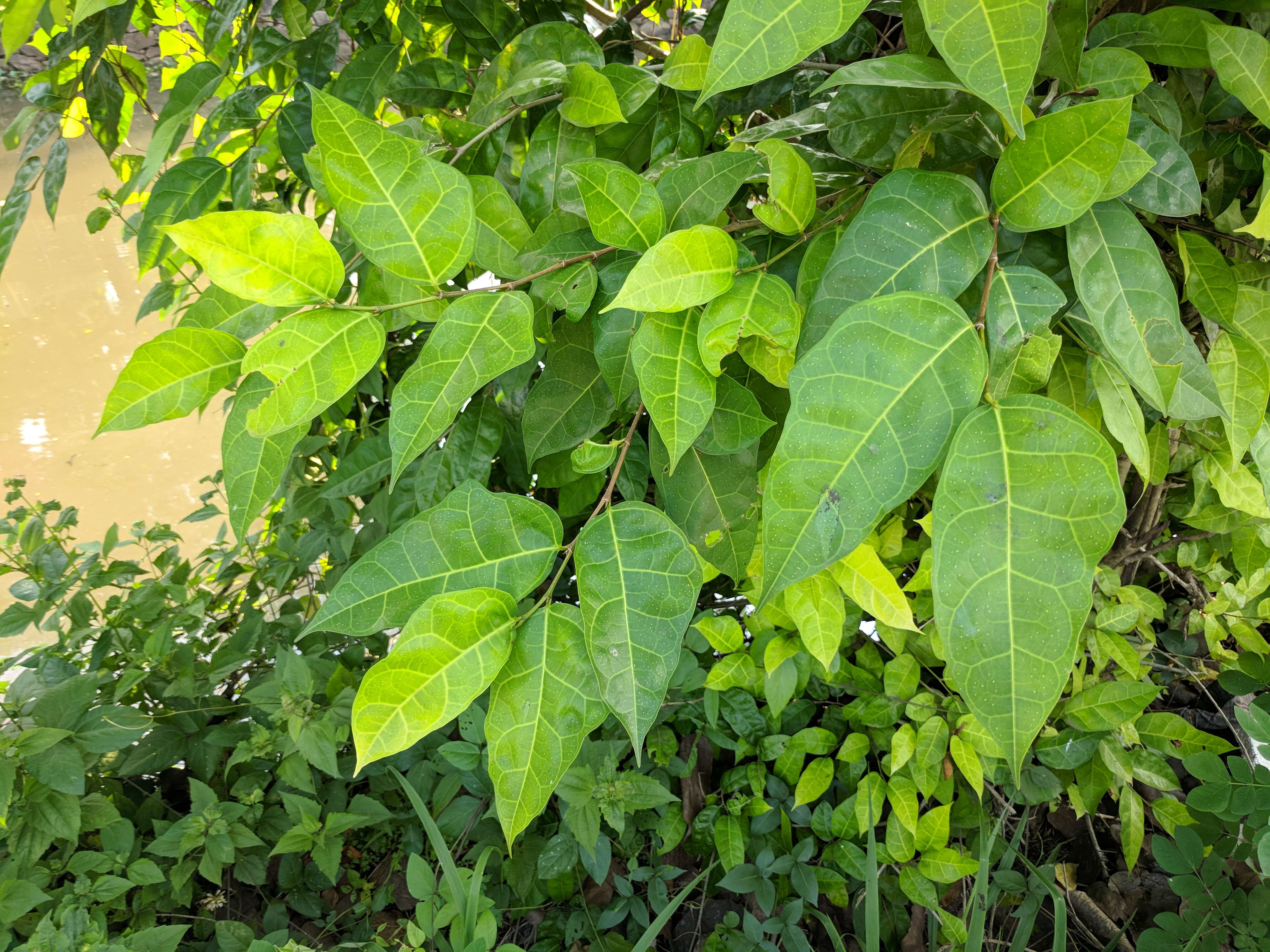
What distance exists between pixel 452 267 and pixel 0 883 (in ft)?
3.63

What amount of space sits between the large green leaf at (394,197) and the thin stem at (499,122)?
13cm

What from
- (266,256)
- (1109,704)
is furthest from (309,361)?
(1109,704)

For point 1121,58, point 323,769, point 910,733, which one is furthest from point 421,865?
point 1121,58

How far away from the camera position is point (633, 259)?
500mm

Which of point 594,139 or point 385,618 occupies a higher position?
point 594,139

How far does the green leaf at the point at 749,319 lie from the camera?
418 millimetres

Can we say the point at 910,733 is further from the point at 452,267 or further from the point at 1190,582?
the point at 452,267

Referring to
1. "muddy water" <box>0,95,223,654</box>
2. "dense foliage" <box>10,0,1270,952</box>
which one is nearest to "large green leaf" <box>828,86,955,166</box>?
"dense foliage" <box>10,0,1270,952</box>

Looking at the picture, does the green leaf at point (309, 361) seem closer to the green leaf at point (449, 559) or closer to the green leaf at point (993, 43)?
the green leaf at point (449, 559)

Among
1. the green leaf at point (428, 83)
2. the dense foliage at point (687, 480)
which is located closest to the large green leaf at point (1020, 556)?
the dense foliage at point (687, 480)

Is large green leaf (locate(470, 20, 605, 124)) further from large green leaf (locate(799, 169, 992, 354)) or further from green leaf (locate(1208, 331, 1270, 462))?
green leaf (locate(1208, 331, 1270, 462))

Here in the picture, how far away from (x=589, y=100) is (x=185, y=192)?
444 millimetres

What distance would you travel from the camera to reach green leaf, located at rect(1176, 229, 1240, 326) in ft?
1.58

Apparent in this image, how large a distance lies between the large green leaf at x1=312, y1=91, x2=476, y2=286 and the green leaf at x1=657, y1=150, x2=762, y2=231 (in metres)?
0.12
